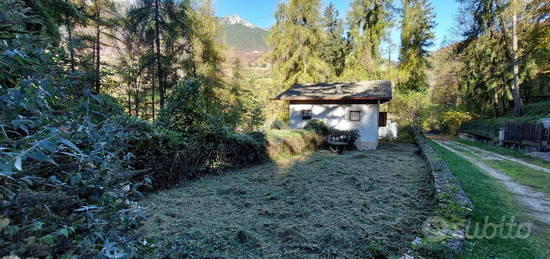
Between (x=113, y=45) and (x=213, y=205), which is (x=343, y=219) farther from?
(x=113, y=45)

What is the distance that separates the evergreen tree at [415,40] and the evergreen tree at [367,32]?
2.12 meters

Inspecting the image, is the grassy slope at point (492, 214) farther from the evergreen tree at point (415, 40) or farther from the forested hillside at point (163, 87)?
the evergreen tree at point (415, 40)

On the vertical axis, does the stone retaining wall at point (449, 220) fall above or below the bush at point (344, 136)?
below

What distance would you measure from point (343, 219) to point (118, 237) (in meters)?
3.06

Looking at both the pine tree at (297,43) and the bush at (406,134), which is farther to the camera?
the pine tree at (297,43)

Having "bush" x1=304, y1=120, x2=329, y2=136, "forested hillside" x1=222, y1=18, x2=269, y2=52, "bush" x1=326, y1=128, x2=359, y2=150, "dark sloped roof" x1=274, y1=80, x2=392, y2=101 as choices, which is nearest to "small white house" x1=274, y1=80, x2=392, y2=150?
"dark sloped roof" x1=274, y1=80, x2=392, y2=101

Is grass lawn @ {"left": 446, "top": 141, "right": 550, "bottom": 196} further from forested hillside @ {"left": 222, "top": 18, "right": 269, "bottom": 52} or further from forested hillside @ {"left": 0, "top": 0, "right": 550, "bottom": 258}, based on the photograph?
forested hillside @ {"left": 222, "top": 18, "right": 269, "bottom": 52}

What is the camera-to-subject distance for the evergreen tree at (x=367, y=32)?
2105 centimetres

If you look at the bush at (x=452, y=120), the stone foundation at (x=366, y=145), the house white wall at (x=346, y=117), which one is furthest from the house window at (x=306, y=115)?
the bush at (x=452, y=120)

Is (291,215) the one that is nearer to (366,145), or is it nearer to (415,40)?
(366,145)

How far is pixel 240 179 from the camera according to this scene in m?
6.11

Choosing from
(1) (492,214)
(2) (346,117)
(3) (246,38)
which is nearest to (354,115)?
(2) (346,117)

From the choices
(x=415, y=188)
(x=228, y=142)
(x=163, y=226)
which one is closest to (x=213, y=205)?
(x=163, y=226)

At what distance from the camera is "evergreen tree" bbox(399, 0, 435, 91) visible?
842 inches
